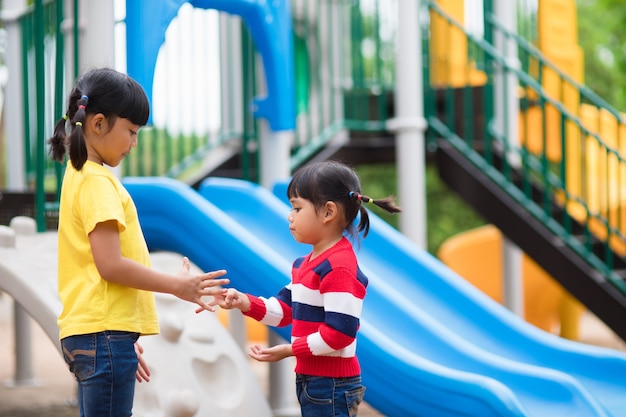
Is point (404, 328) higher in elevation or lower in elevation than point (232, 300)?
lower

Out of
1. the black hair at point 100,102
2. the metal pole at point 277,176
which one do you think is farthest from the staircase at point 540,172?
the black hair at point 100,102

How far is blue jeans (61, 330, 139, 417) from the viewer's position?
236cm

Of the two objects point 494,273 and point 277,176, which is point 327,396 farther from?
point 494,273

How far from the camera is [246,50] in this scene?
213 inches

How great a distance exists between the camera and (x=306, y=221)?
8.68ft

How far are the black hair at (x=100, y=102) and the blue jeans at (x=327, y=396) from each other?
35.9 inches

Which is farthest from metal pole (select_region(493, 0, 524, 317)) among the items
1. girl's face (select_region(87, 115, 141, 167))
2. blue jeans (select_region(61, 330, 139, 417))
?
blue jeans (select_region(61, 330, 139, 417))

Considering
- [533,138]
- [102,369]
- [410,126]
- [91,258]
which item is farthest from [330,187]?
[533,138]

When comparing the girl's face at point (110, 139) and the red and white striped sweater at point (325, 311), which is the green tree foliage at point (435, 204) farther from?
the girl's face at point (110, 139)

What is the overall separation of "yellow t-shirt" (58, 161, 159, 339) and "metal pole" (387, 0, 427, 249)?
3.68 meters

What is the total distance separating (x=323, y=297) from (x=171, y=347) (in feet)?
4.45

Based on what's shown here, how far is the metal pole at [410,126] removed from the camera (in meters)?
5.98

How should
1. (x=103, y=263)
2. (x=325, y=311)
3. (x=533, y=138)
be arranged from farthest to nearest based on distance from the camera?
(x=533, y=138) → (x=325, y=311) → (x=103, y=263)

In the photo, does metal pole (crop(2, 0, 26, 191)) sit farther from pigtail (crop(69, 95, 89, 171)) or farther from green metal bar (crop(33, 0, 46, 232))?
pigtail (crop(69, 95, 89, 171))
